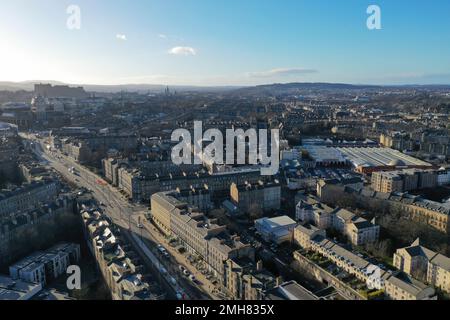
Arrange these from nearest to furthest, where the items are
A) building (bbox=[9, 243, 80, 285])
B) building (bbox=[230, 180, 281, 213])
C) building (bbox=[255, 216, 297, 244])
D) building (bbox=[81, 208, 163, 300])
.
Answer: building (bbox=[81, 208, 163, 300]) → building (bbox=[9, 243, 80, 285]) → building (bbox=[255, 216, 297, 244]) → building (bbox=[230, 180, 281, 213])

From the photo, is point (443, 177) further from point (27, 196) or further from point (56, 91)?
point (56, 91)

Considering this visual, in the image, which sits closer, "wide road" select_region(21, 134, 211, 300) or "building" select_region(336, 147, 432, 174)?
"wide road" select_region(21, 134, 211, 300)

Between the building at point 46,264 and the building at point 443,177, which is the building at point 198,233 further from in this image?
the building at point 443,177

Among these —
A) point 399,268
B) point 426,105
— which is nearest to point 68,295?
point 399,268

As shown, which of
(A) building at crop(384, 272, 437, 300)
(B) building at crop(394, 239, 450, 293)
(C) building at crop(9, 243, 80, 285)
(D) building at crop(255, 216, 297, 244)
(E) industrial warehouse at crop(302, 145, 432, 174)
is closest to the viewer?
(A) building at crop(384, 272, 437, 300)

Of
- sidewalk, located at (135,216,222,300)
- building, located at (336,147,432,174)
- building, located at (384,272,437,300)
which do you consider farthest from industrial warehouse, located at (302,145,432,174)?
building, located at (384,272,437,300)

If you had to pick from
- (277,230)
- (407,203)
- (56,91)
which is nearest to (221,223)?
(277,230)

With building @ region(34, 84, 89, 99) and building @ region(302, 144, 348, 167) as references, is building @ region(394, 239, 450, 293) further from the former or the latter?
building @ region(34, 84, 89, 99)

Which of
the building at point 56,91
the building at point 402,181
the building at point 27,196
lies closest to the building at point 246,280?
the building at point 27,196

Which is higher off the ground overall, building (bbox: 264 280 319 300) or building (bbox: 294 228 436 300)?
building (bbox: 264 280 319 300)
